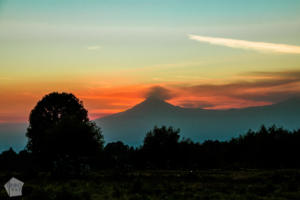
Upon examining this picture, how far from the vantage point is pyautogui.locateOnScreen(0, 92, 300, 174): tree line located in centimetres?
5928

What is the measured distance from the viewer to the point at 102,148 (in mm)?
64188

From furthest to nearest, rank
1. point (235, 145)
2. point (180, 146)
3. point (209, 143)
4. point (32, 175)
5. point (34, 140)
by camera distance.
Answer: point (209, 143)
point (235, 145)
point (180, 146)
point (34, 140)
point (32, 175)

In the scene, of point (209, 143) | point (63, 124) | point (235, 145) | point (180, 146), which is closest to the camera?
point (63, 124)

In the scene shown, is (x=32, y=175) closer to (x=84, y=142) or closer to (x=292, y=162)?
(x=84, y=142)

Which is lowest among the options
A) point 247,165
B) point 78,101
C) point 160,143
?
point 247,165

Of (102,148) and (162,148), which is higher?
(102,148)

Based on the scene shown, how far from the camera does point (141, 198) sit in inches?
1126

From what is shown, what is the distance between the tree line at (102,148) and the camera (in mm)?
59281

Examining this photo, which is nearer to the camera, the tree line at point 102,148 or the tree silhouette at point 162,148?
the tree line at point 102,148

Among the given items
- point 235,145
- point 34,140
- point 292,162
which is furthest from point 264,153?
point 34,140

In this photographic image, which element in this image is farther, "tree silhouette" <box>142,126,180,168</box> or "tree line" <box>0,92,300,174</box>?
"tree silhouette" <box>142,126,180,168</box>

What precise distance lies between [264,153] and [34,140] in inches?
2078

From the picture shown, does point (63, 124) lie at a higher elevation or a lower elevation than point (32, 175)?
higher

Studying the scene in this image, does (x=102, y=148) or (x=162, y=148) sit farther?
(x=162, y=148)
